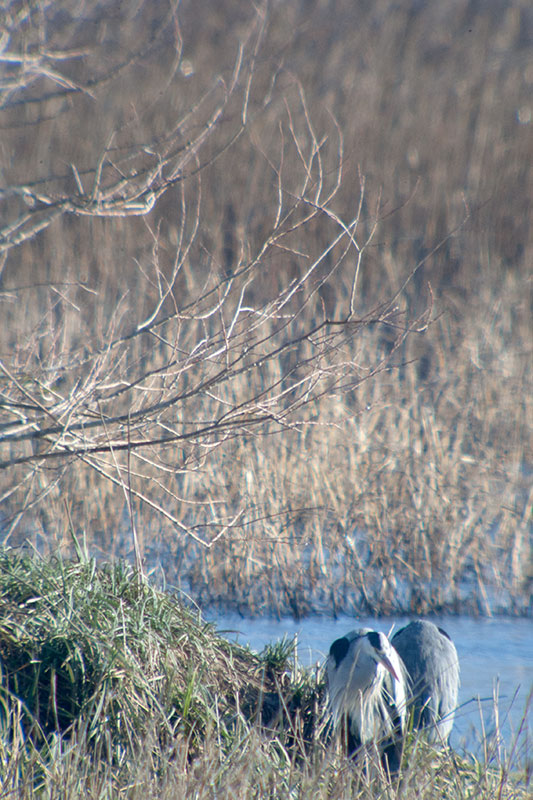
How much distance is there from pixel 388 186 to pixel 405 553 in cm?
872

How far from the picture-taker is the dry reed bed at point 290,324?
4.00 metres

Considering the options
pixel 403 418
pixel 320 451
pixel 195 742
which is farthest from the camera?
pixel 403 418

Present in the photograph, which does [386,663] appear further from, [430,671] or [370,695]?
[430,671]

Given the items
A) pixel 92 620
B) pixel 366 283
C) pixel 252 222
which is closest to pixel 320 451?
pixel 92 620

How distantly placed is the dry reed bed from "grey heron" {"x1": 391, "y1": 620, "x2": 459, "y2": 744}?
711mm

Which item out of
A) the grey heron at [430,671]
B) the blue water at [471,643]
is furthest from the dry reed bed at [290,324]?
the grey heron at [430,671]

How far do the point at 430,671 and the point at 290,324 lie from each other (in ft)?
13.2

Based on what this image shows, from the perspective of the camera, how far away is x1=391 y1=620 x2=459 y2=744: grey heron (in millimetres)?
3449

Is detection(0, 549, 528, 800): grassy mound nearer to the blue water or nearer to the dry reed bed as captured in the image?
the dry reed bed

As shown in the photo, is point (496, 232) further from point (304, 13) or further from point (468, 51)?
point (304, 13)

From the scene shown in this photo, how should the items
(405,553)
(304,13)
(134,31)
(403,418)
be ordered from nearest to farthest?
(405,553)
(403,418)
(134,31)
(304,13)

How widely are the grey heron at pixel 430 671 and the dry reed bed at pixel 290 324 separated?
711 mm

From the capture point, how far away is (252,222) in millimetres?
12500

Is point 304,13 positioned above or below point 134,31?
above
